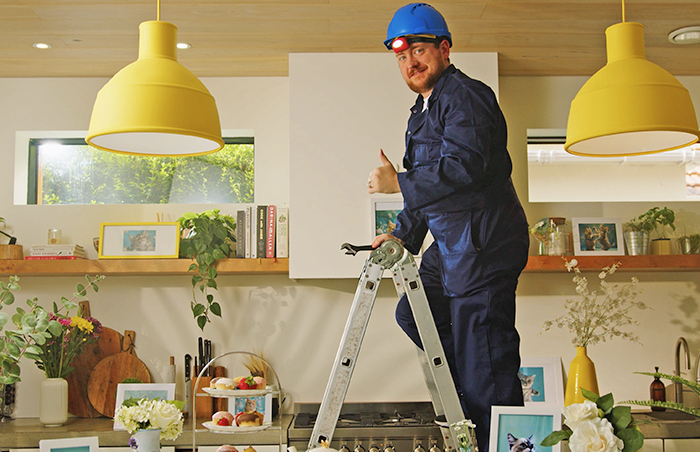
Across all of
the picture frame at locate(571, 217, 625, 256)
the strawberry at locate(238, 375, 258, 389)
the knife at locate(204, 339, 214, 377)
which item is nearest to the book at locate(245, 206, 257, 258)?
the knife at locate(204, 339, 214, 377)

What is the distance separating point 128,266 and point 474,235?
193 cm

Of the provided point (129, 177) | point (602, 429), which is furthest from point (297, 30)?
point (602, 429)

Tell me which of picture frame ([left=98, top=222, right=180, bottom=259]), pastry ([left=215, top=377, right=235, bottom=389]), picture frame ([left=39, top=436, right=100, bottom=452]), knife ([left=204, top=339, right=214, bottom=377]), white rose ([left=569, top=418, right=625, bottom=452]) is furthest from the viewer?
knife ([left=204, top=339, right=214, bottom=377])

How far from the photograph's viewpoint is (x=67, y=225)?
3555 millimetres

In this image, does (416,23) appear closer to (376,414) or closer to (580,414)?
(580,414)

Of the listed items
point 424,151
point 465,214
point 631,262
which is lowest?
point 631,262

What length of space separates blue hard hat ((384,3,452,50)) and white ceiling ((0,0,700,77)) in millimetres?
629

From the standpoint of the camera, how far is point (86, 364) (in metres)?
3.45

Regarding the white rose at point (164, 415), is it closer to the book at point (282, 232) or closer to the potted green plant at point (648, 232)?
the book at point (282, 232)

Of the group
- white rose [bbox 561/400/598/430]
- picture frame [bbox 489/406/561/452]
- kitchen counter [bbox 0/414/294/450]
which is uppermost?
white rose [bbox 561/400/598/430]

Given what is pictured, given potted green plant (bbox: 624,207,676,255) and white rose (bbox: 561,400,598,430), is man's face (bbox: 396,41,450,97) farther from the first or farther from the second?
potted green plant (bbox: 624,207,676,255)

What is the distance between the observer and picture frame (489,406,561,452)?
1.84 m

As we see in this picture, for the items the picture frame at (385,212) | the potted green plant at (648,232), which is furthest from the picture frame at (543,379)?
the picture frame at (385,212)

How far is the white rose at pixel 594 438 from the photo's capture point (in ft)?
4.57
